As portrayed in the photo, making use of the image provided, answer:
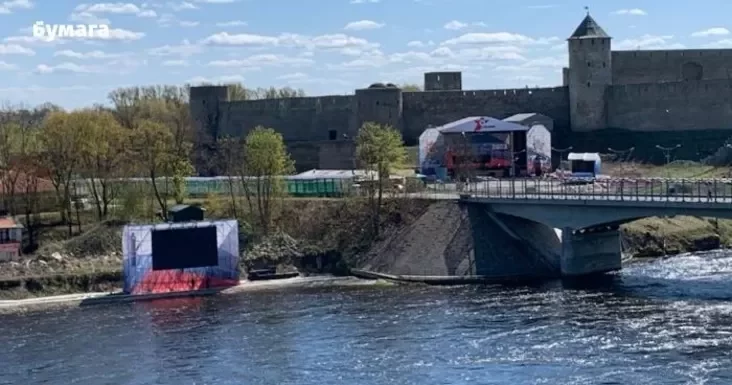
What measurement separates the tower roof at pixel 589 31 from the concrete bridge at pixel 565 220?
928 inches

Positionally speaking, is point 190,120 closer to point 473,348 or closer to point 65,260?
point 65,260

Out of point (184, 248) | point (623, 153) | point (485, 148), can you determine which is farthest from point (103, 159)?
point (623, 153)

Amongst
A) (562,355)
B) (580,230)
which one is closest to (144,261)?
(580,230)

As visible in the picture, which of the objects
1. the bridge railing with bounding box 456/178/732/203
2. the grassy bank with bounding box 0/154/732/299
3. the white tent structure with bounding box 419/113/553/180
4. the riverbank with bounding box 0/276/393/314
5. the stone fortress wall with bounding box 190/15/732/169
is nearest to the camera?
the riverbank with bounding box 0/276/393/314

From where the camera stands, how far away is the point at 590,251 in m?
50.9

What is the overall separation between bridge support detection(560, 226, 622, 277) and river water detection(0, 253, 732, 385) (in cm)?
185

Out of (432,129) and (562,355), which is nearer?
(562,355)

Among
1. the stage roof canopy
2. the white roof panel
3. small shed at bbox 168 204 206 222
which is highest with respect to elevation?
the stage roof canopy

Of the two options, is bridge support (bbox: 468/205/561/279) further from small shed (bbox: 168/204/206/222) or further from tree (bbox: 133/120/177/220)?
tree (bbox: 133/120/177/220)

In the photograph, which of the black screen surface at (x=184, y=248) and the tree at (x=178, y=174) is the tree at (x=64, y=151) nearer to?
the tree at (x=178, y=174)

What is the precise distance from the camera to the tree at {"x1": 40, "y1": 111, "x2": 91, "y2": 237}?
2247 inches

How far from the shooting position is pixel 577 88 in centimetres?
7756

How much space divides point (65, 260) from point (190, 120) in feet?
113

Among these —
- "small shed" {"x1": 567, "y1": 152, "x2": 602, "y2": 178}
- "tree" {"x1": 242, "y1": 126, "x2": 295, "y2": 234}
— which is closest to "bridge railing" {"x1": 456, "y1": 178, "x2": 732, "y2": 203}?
"small shed" {"x1": 567, "y1": 152, "x2": 602, "y2": 178}
